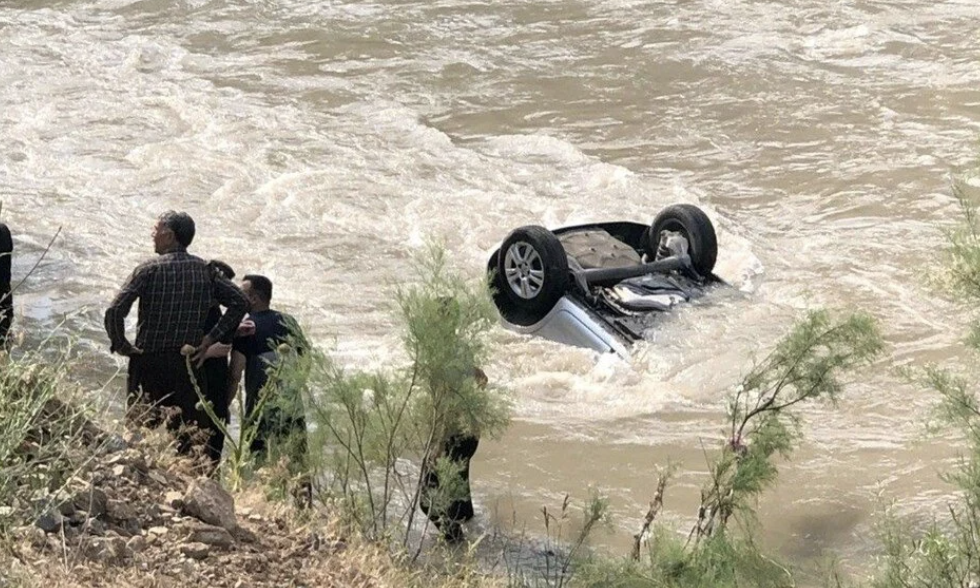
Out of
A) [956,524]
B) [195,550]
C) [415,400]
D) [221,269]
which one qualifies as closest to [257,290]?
[221,269]

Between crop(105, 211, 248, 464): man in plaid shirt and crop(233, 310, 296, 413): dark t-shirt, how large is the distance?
0.67ft

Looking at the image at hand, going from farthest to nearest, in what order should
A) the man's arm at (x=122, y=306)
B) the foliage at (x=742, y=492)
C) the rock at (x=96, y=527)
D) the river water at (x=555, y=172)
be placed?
1. the river water at (x=555, y=172)
2. the man's arm at (x=122, y=306)
3. the foliage at (x=742, y=492)
4. the rock at (x=96, y=527)

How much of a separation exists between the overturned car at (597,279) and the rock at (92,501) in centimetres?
501

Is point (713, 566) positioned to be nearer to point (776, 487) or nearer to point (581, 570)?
point (581, 570)

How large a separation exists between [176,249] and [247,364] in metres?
0.70

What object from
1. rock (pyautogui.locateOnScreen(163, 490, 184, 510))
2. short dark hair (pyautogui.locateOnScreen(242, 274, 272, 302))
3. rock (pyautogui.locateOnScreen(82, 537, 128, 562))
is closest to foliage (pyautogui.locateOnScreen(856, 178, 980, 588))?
rock (pyautogui.locateOnScreen(163, 490, 184, 510))

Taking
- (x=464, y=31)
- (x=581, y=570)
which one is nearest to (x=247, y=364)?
(x=581, y=570)

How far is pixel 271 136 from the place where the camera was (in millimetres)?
18047

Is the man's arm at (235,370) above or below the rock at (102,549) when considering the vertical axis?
below

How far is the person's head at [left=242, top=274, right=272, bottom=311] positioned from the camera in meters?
7.87

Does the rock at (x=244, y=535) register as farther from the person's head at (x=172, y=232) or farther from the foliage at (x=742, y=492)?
the person's head at (x=172, y=232)

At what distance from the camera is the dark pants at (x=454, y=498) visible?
6.93 metres

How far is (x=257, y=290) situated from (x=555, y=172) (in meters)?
9.06

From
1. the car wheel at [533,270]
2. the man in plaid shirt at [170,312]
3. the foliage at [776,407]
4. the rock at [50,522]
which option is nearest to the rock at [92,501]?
the rock at [50,522]
